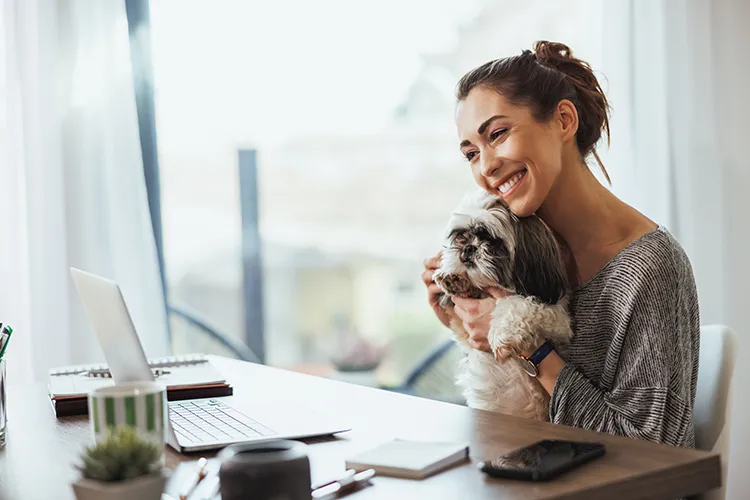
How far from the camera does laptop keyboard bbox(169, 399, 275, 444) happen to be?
1238mm

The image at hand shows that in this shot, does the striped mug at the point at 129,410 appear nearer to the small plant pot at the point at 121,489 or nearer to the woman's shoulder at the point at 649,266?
the small plant pot at the point at 121,489

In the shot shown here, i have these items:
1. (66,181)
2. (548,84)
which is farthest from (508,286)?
(66,181)

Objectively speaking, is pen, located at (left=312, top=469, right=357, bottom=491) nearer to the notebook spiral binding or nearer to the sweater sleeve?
the sweater sleeve

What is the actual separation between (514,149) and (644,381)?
51cm

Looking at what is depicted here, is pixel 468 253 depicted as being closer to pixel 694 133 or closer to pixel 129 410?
pixel 129 410

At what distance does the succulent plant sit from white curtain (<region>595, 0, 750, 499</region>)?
2.59m

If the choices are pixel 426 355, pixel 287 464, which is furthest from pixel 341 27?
pixel 287 464

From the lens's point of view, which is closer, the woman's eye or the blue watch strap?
the blue watch strap

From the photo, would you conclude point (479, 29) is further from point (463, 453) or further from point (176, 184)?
point (463, 453)

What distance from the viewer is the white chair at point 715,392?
152 cm

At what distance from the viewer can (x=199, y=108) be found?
3.29 m

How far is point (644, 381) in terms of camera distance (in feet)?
4.90

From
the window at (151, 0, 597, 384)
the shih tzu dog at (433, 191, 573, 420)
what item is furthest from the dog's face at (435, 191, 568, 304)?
the window at (151, 0, 597, 384)

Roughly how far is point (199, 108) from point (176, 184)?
1.02 ft
